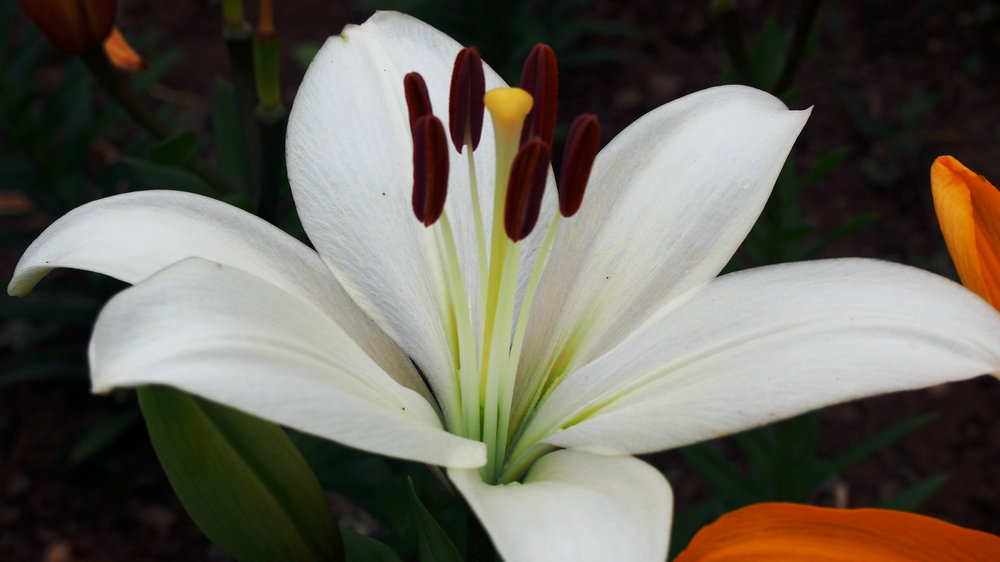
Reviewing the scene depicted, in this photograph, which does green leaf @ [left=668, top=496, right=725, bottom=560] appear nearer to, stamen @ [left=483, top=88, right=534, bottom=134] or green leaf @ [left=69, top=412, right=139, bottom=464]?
stamen @ [left=483, top=88, right=534, bottom=134]

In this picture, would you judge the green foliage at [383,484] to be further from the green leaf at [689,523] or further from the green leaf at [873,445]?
the green leaf at [873,445]

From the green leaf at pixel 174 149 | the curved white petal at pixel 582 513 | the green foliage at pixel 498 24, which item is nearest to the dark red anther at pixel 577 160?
the curved white petal at pixel 582 513

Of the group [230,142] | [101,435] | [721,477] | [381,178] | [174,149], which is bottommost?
[101,435]

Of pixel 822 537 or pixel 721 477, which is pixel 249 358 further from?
pixel 721 477

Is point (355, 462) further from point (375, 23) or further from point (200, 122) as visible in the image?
point (200, 122)

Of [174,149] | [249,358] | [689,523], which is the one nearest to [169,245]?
[249,358]

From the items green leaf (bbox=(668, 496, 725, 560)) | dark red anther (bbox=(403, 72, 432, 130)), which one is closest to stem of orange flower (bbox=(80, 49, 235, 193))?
dark red anther (bbox=(403, 72, 432, 130))

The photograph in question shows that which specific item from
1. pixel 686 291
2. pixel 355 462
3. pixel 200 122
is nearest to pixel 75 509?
pixel 355 462
